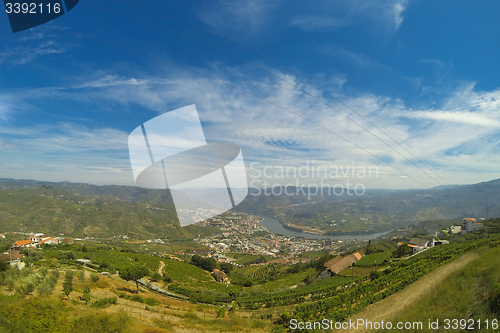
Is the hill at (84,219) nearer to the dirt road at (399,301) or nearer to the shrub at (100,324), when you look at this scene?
the shrub at (100,324)

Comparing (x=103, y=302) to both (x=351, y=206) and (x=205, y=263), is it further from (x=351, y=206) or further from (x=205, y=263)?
(x=351, y=206)

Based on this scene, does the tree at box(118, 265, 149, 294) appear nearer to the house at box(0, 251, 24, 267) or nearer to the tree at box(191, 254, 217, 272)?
the house at box(0, 251, 24, 267)

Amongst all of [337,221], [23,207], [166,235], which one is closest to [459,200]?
[337,221]

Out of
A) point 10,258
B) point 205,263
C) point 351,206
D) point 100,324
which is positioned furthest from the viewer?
point 351,206

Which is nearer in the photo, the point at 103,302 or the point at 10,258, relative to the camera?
the point at 103,302

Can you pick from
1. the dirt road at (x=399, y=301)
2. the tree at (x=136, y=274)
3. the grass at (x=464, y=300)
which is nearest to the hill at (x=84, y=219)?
the tree at (x=136, y=274)

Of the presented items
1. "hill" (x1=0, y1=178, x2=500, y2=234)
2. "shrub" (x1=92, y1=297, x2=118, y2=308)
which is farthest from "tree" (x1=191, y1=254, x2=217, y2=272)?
"hill" (x1=0, y1=178, x2=500, y2=234)

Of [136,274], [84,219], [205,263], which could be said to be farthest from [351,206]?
[136,274]

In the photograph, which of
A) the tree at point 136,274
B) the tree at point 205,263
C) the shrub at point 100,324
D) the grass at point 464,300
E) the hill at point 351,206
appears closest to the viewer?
the grass at point 464,300

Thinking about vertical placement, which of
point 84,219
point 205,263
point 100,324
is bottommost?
point 84,219

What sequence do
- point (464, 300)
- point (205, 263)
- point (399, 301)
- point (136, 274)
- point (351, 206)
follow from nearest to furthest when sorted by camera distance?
1. point (464, 300)
2. point (399, 301)
3. point (136, 274)
4. point (205, 263)
5. point (351, 206)

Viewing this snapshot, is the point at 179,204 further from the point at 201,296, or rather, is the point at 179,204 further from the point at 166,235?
the point at 166,235
